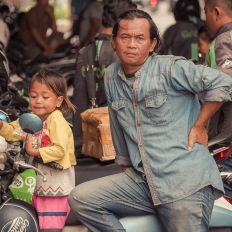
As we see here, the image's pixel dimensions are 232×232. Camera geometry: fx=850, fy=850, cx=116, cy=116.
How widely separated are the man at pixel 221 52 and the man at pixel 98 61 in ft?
4.56

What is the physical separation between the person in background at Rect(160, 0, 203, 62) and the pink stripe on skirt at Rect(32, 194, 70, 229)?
196 inches

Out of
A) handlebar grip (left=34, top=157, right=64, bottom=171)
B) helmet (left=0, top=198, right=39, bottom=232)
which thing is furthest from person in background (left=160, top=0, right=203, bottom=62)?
helmet (left=0, top=198, right=39, bottom=232)

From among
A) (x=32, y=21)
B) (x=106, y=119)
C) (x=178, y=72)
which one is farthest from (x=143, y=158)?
(x=32, y=21)

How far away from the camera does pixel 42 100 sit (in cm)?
504

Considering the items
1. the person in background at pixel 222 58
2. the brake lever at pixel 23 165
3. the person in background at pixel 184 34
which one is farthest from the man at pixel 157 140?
the person in background at pixel 184 34

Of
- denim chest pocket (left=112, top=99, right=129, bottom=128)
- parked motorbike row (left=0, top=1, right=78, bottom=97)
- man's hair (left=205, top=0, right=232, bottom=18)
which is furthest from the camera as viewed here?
parked motorbike row (left=0, top=1, right=78, bottom=97)

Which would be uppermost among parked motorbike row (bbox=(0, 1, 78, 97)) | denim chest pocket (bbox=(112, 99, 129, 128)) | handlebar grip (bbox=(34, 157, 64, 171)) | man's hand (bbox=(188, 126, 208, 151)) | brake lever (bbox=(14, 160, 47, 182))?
denim chest pocket (bbox=(112, 99, 129, 128))

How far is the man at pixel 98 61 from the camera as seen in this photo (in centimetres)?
719

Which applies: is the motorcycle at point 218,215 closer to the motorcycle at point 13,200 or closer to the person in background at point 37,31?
the motorcycle at point 13,200

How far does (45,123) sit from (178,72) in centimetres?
105

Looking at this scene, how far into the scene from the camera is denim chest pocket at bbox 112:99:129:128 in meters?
4.45

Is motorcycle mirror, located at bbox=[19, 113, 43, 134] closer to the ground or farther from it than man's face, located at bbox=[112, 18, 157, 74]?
closer to the ground

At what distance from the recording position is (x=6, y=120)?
500cm

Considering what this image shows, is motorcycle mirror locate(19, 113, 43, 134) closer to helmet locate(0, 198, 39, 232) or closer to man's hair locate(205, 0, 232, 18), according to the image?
helmet locate(0, 198, 39, 232)
